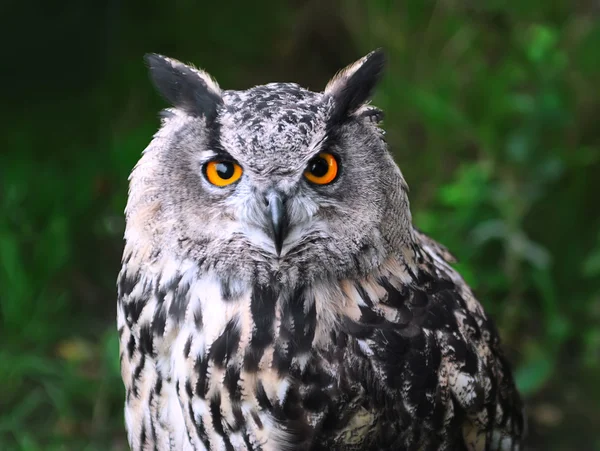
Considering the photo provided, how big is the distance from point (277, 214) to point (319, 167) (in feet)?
0.35

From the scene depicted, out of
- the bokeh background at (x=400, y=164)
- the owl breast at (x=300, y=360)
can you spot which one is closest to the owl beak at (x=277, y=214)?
the owl breast at (x=300, y=360)

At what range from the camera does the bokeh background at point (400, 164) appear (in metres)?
2.43

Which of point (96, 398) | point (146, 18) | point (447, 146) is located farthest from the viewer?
point (146, 18)

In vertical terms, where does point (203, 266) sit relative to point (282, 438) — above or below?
above

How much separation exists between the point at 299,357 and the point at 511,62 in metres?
1.71

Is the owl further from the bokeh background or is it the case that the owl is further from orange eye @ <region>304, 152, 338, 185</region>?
the bokeh background

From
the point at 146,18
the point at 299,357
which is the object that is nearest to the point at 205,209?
the point at 299,357

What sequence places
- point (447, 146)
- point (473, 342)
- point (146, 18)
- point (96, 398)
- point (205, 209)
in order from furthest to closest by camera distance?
point (146, 18), point (447, 146), point (96, 398), point (473, 342), point (205, 209)

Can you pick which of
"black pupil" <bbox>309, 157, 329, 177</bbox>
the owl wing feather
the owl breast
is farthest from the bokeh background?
"black pupil" <bbox>309, 157, 329, 177</bbox>

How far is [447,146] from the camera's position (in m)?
2.72

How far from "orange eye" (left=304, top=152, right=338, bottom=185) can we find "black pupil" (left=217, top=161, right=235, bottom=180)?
0.38 ft

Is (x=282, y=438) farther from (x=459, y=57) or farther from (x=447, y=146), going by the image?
(x=459, y=57)

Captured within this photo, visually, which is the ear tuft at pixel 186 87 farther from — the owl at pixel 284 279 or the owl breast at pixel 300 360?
the owl breast at pixel 300 360

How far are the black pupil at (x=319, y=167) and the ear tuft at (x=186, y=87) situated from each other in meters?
0.17
